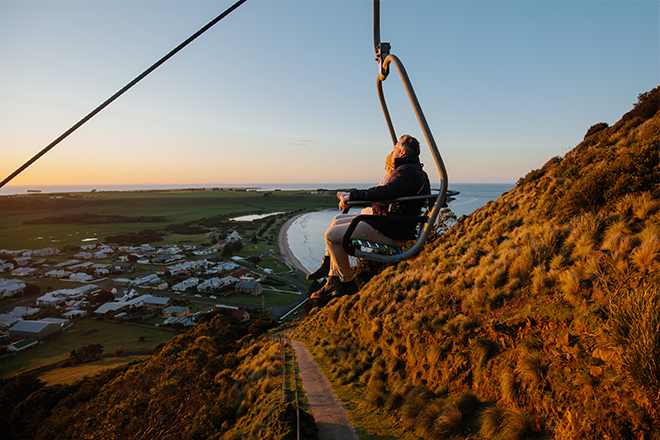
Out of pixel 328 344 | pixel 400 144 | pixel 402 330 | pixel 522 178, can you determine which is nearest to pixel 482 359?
pixel 402 330

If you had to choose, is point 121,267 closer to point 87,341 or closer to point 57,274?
point 57,274

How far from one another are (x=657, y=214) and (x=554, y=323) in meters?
3.80

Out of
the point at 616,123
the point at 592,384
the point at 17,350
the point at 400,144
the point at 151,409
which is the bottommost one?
the point at 17,350

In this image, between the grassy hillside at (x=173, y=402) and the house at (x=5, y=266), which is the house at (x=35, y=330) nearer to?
the grassy hillside at (x=173, y=402)

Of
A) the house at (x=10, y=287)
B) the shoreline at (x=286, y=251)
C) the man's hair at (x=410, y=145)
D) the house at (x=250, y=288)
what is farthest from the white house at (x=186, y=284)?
the man's hair at (x=410, y=145)

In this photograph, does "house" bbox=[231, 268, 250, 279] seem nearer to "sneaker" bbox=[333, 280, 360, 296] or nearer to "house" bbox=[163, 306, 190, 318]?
"house" bbox=[163, 306, 190, 318]

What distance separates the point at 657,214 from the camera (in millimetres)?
5848

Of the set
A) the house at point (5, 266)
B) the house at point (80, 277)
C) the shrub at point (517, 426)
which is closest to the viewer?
the shrub at point (517, 426)

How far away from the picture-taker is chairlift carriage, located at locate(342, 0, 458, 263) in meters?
3.04

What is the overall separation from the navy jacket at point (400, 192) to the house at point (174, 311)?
1761 inches

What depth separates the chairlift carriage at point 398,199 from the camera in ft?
9.97

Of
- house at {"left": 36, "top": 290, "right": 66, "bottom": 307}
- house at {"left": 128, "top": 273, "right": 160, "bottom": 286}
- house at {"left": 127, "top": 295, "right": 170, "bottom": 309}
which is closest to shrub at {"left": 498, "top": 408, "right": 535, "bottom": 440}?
house at {"left": 127, "top": 295, "right": 170, "bottom": 309}

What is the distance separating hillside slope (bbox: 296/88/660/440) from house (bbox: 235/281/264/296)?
41.8 m

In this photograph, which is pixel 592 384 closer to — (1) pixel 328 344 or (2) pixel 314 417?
(2) pixel 314 417
